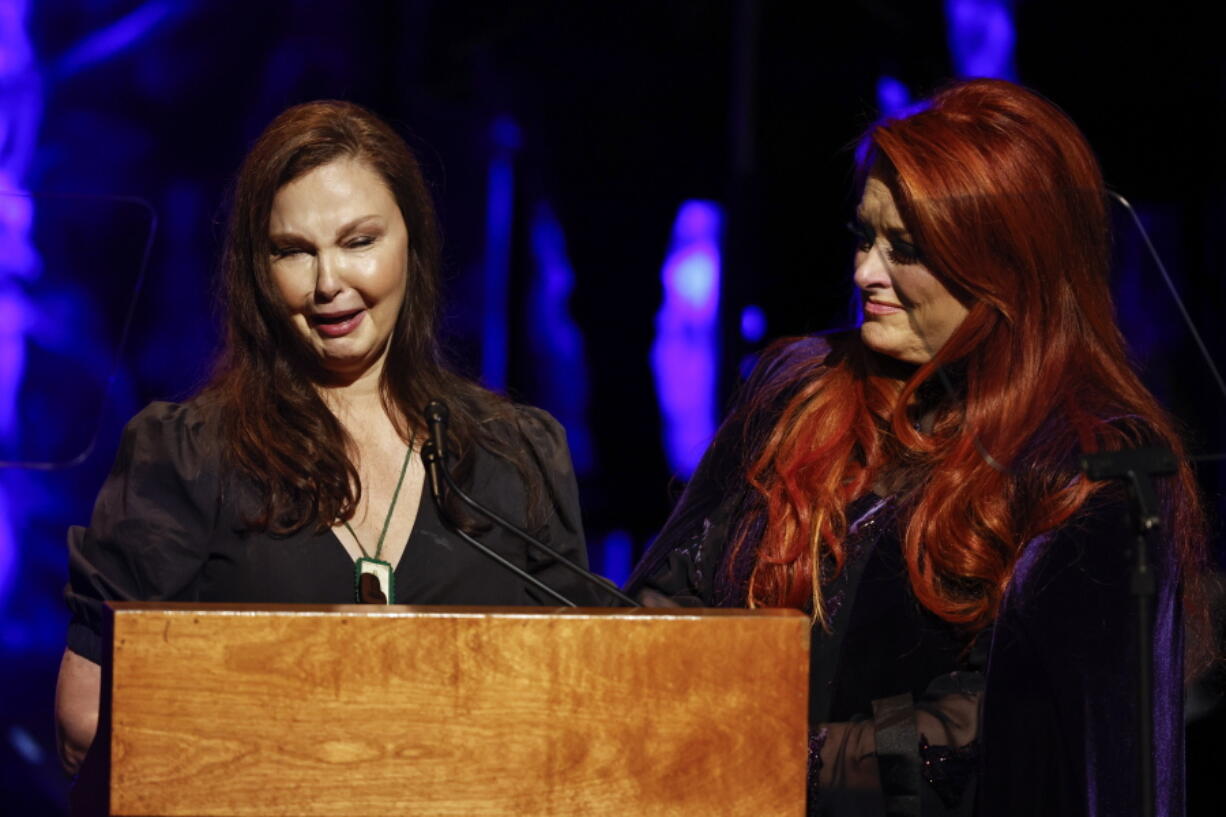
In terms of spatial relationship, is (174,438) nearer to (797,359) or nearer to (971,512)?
(797,359)

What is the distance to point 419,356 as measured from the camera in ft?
7.04

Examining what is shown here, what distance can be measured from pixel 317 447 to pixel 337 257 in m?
0.26

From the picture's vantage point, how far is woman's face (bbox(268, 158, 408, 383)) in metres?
1.98

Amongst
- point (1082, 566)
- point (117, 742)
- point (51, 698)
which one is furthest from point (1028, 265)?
point (51, 698)

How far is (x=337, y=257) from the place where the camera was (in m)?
1.97

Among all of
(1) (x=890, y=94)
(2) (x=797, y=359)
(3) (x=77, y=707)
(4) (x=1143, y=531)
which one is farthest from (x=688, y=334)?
(4) (x=1143, y=531)

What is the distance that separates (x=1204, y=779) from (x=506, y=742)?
225 centimetres

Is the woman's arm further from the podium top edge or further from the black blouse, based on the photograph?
the podium top edge

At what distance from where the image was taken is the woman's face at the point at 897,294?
198 centimetres

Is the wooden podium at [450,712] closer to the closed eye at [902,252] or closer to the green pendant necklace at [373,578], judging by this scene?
the green pendant necklace at [373,578]

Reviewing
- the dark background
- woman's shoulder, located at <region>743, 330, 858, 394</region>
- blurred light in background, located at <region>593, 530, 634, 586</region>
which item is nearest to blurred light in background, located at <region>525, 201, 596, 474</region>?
the dark background

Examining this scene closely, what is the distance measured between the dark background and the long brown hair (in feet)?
3.78

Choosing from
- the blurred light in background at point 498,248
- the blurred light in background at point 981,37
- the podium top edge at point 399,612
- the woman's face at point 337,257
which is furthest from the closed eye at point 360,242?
→ the blurred light in background at point 981,37

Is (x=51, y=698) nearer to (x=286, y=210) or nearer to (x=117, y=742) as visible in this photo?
(x=286, y=210)
